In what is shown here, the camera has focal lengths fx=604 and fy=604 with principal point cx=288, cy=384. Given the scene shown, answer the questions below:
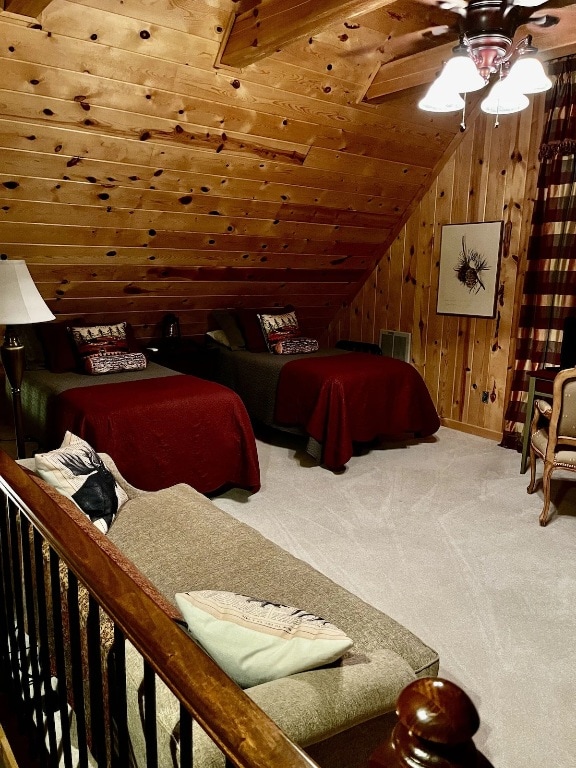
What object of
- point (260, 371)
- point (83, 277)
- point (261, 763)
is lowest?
point (260, 371)

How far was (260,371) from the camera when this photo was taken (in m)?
4.73

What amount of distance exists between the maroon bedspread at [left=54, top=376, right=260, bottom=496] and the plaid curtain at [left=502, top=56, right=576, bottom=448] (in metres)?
2.25

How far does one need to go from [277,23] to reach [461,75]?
0.93 meters

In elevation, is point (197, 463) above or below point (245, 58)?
below

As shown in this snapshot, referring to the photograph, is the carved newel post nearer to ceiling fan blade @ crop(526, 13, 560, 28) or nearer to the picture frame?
ceiling fan blade @ crop(526, 13, 560, 28)

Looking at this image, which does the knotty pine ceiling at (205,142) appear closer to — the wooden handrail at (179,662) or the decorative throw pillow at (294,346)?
the decorative throw pillow at (294,346)

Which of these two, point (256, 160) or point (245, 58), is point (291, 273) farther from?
point (245, 58)

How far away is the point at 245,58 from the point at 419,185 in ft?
7.65

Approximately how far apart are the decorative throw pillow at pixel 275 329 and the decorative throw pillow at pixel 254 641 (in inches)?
152

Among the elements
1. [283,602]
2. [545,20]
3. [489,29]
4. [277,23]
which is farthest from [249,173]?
[283,602]

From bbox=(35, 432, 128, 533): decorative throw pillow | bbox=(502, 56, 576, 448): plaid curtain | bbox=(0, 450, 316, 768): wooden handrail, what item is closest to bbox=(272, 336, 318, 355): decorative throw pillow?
bbox=(502, 56, 576, 448): plaid curtain

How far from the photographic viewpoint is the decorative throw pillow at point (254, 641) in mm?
1186

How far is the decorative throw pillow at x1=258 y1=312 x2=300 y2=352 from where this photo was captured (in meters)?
5.03

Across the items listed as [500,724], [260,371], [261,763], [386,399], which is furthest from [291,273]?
[261,763]
